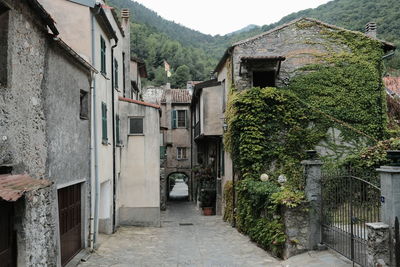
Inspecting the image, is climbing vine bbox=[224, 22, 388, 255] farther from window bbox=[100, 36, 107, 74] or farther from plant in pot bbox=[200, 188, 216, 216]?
plant in pot bbox=[200, 188, 216, 216]

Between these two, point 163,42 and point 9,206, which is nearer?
point 9,206

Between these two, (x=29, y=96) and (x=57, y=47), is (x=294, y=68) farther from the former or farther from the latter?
(x=29, y=96)

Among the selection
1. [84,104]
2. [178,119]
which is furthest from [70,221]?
[178,119]

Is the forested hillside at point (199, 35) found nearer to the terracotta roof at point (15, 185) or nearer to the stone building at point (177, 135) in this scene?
the stone building at point (177, 135)

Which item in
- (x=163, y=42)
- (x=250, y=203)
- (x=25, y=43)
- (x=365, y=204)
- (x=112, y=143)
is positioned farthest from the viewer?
(x=163, y=42)

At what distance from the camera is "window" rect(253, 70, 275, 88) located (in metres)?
19.2

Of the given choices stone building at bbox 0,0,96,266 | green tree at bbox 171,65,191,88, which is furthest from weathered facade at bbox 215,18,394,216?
green tree at bbox 171,65,191,88

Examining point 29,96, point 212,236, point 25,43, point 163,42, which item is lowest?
point 212,236

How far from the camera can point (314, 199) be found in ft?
39.2

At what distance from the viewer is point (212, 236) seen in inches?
690

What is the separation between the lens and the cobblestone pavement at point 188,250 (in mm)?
11898

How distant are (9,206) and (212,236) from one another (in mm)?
11816

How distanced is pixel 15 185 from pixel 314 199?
8710 mm

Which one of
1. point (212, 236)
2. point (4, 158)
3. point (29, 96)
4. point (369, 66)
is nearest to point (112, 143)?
point (212, 236)
